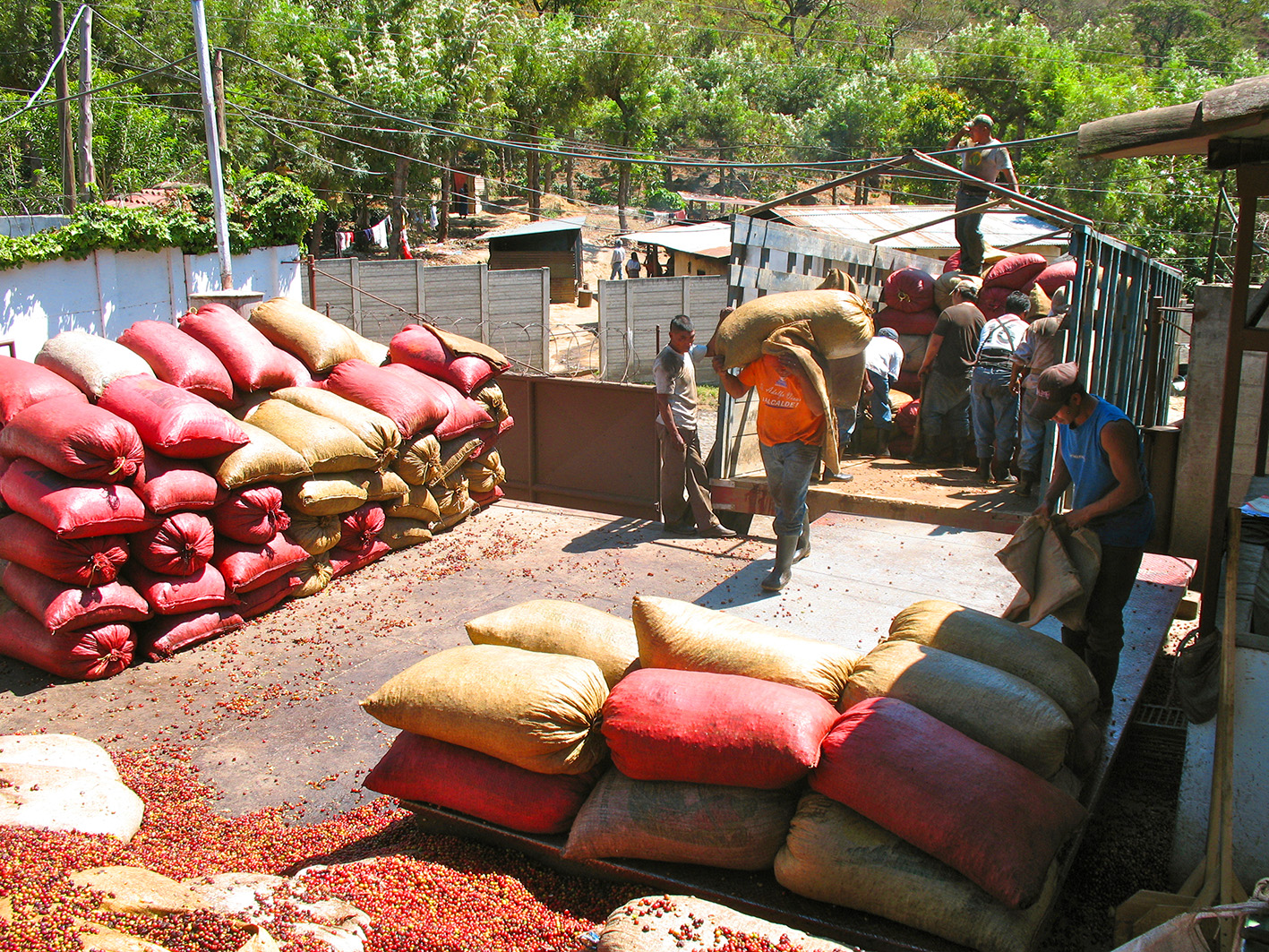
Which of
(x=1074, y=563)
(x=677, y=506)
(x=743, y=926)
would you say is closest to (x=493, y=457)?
(x=677, y=506)

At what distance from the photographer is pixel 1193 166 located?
22344mm

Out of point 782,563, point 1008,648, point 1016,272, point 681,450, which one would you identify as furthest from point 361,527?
point 1016,272

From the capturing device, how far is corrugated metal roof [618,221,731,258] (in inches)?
938

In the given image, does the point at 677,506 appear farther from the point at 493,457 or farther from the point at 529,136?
the point at 529,136

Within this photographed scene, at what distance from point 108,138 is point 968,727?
31064 mm

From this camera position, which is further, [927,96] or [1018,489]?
[927,96]

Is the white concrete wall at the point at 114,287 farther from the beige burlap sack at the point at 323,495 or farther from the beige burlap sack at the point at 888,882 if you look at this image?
the beige burlap sack at the point at 888,882

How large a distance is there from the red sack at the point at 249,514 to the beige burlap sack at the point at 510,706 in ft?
8.43

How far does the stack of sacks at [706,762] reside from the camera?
3025 mm

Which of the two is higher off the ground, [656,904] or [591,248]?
[591,248]

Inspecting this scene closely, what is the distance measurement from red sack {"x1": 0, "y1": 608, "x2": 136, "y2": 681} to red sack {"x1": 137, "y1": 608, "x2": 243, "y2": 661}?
0.17 meters

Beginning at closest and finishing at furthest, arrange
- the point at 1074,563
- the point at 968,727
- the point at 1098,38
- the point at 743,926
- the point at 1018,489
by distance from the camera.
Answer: the point at 743,926
the point at 968,727
the point at 1074,563
the point at 1018,489
the point at 1098,38

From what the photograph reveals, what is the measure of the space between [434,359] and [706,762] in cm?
538

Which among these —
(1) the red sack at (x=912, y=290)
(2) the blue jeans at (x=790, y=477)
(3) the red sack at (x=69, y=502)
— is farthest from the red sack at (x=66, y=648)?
(1) the red sack at (x=912, y=290)
